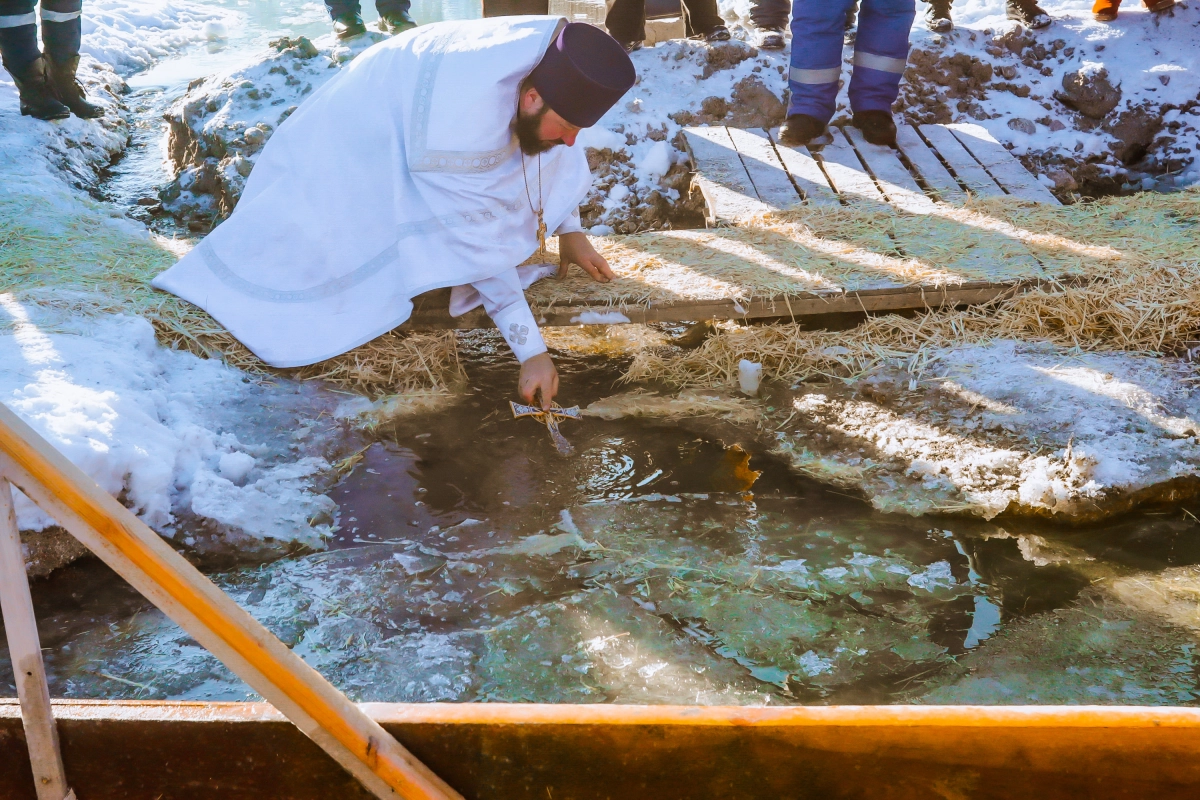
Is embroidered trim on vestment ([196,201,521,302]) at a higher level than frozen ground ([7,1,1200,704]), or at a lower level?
higher

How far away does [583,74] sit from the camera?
2789mm

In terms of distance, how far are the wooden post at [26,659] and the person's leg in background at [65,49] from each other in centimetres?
527

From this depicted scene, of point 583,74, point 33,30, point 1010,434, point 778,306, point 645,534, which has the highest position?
point 583,74

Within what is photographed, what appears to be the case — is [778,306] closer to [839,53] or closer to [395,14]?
[839,53]

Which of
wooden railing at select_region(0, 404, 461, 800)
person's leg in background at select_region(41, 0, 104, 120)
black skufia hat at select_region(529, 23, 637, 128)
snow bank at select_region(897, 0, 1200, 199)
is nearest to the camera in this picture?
wooden railing at select_region(0, 404, 461, 800)

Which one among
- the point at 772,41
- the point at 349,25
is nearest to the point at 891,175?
the point at 772,41

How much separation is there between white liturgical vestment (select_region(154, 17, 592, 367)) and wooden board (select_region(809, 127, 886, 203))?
1562 millimetres

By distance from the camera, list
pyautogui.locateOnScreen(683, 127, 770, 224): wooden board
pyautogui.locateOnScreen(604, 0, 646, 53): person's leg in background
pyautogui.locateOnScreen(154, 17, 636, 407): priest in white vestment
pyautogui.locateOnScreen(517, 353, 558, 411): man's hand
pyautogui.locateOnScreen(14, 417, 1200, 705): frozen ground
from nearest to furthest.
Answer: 1. pyautogui.locateOnScreen(14, 417, 1200, 705): frozen ground
2. pyautogui.locateOnScreen(154, 17, 636, 407): priest in white vestment
3. pyautogui.locateOnScreen(517, 353, 558, 411): man's hand
4. pyautogui.locateOnScreen(683, 127, 770, 224): wooden board
5. pyautogui.locateOnScreen(604, 0, 646, 53): person's leg in background

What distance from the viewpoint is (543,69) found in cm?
288

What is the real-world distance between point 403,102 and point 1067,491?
2.54 meters

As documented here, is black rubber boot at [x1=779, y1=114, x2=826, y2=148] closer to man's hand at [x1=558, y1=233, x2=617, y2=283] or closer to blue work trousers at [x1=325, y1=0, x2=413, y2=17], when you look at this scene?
man's hand at [x1=558, y1=233, x2=617, y2=283]

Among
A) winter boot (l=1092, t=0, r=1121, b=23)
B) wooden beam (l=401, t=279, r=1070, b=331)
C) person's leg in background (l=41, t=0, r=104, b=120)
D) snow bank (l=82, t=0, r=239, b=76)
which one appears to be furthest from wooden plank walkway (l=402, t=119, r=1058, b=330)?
snow bank (l=82, t=0, r=239, b=76)

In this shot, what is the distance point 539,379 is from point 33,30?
4.38 meters

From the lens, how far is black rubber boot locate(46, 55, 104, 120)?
584 cm
